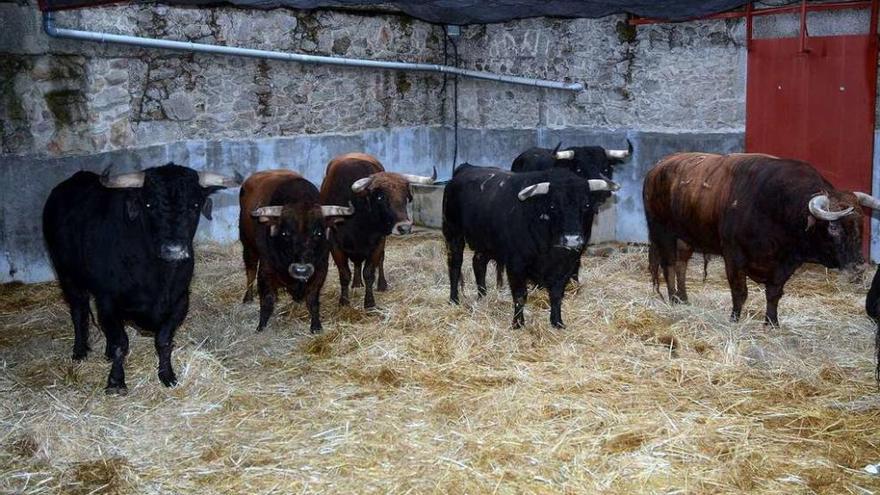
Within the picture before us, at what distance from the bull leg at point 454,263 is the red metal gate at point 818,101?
4.28 metres

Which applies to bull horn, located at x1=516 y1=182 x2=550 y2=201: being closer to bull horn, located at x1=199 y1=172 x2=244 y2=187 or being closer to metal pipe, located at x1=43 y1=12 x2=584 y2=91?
bull horn, located at x1=199 y1=172 x2=244 y2=187

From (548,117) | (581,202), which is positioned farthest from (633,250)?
(581,202)

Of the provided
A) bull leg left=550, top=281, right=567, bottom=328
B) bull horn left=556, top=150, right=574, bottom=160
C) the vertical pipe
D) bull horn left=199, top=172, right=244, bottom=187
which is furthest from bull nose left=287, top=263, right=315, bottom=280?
the vertical pipe

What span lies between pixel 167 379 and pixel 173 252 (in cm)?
90

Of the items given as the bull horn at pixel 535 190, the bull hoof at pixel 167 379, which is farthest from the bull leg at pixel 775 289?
the bull hoof at pixel 167 379

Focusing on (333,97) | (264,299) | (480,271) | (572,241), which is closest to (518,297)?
(572,241)

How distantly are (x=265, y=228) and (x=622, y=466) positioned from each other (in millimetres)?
3900

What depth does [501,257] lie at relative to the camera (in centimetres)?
743

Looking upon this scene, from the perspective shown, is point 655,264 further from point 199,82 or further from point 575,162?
point 199,82

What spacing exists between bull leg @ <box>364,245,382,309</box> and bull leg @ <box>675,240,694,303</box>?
2788mm

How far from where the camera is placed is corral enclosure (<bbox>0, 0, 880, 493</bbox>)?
4.68m

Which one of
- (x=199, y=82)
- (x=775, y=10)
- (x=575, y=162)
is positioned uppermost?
(x=775, y=10)

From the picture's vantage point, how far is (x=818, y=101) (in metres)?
9.86

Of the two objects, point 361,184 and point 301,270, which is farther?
point 361,184
